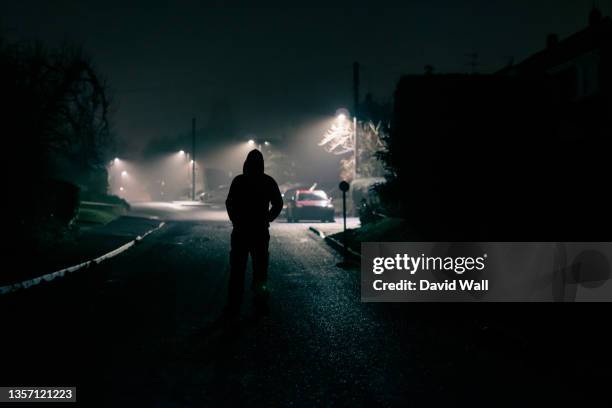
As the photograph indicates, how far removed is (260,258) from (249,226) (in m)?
0.42

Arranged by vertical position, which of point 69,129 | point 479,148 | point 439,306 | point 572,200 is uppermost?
point 69,129

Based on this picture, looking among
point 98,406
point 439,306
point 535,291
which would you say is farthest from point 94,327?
point 535,291

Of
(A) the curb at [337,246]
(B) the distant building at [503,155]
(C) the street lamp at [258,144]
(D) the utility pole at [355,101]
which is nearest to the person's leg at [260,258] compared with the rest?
(B) the distant building at [503,155]

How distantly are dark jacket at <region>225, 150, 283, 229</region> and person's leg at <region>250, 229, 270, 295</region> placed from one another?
5.8 inches

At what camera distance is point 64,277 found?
36.8ft

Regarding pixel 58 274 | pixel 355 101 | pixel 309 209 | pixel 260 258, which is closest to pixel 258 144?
pixel 355 101

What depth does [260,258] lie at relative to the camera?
7430 millimetres

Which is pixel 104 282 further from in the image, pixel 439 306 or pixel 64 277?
pixel 439 306

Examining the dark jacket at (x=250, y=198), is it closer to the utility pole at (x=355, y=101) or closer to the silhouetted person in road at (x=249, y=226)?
the silhouetted person in road at (x=249, y=226)

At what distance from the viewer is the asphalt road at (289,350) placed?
4676 mm

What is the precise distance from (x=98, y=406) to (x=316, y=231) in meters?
19.6

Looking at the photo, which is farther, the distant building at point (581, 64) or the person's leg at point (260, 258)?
the distant building at point (581, 64)

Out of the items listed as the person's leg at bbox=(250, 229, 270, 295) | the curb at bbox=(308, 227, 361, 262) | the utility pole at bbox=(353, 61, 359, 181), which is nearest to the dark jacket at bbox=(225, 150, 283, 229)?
the person's leg at bbox=(250, 229, 270, 295)

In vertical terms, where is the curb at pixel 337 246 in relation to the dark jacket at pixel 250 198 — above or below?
below
